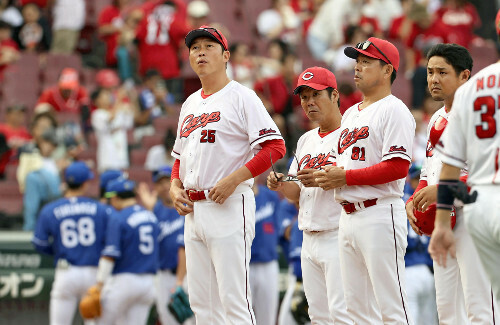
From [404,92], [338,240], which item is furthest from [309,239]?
[404,92]

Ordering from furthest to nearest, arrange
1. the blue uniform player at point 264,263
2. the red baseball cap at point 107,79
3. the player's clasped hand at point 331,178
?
the red baseball cap at point 107,79 → the blue uniform player at point 264,263 → the player's clasped hand at point 331,178

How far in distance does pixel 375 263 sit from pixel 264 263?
12.3 feet

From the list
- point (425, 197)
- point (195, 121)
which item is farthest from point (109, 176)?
point (425, 197)

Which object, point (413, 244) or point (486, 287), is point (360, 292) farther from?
point (413, 244)

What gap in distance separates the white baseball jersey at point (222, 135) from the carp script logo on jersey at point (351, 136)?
0.41 meters

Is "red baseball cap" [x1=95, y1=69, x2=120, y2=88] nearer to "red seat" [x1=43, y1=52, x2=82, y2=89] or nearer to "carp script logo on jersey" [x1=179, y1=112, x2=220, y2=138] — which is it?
"red seat" [x1=43, y1=52, x2=82, y2=89]

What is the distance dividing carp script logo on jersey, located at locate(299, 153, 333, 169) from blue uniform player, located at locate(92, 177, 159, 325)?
2.88 metres

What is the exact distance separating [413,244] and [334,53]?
6.34 metres

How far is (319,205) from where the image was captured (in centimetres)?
584

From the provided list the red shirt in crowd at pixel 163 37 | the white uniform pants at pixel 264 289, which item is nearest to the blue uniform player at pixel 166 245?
the white uniform pants at pixel 264 289

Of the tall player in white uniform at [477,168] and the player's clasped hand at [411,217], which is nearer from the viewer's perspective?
the tall player in white uniform at [477,168]

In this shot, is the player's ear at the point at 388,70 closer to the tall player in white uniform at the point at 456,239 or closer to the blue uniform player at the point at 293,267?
the tall player in white uniform at the point at 456,239

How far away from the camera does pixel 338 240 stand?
18.2ft

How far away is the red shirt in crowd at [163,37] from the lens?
13617 millimetres
